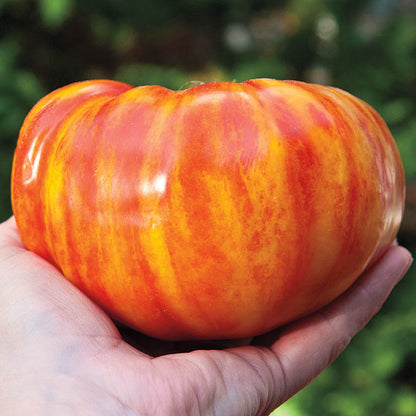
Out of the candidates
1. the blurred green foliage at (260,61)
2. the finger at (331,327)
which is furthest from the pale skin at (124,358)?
the blurred green foliage at (260,61)

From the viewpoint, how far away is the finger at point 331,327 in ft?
2.65

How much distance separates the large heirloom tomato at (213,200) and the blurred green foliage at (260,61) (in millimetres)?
1074

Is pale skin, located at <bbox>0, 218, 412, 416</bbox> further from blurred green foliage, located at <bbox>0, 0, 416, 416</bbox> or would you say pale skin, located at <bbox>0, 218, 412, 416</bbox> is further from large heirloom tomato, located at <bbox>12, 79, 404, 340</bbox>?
blurred green foliage, located at <bbox>0, 0, 416, 416</bbox>

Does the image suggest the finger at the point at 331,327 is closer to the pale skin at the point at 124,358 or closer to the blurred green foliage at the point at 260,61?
the pale skin at the point at 124,358

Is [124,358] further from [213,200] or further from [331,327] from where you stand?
[331,327]

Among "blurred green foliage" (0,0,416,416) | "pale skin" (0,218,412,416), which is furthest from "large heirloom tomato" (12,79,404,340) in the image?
"blurred green foliage" (0,0,416,416)

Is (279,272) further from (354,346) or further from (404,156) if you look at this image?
(404,156)

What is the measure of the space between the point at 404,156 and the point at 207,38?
118cm

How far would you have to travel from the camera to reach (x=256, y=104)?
0.66 meters

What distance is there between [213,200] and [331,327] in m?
0.35

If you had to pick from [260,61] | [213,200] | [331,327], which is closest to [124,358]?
[213,200]

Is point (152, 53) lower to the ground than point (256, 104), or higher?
lower

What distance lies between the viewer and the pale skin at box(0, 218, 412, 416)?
0.63 m

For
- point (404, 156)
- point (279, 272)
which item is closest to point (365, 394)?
point (404, 156)
